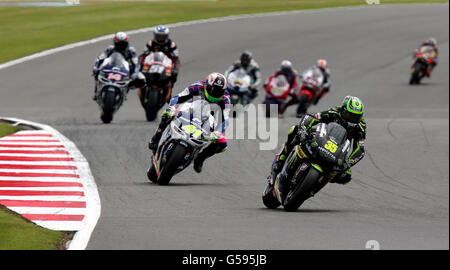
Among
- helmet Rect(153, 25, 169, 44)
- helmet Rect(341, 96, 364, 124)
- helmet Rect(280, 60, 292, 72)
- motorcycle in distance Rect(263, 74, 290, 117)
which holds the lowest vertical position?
motorcycle in distance Rect(263, 74, 290, 117)

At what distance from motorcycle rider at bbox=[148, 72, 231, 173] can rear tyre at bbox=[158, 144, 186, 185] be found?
0.69 ft

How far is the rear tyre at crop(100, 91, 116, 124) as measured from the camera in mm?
17094

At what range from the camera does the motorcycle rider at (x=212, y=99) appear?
1208 cm

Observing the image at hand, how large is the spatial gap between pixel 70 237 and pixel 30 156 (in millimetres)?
5490

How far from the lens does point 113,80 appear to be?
1647 centimetres

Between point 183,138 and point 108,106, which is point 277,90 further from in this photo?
point 183,138

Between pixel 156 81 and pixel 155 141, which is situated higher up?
pixel 156 81

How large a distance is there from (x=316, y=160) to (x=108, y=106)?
22.5ft

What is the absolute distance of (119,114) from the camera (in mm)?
22922

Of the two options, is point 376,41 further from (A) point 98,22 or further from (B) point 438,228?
(B) point 438,228

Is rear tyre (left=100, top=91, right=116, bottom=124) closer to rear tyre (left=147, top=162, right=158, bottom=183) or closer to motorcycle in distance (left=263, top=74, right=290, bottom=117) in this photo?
rear tyre (left=147, top=162, right=158, bottom=183)

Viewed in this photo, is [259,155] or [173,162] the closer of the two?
[173,162]

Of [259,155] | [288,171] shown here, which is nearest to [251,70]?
[259,155]

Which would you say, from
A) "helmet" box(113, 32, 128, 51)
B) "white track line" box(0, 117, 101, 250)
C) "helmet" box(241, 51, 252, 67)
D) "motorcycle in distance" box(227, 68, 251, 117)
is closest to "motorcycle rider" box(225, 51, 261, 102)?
"helmet" box(241, 51, 252, 67)
